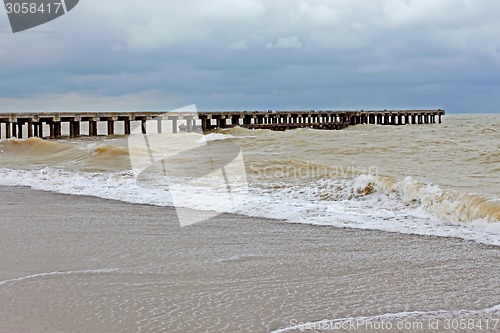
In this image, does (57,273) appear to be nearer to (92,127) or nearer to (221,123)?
(92,127)

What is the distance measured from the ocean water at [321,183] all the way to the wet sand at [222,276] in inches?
32.4

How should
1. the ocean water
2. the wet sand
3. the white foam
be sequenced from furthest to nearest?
the ocean water, the white foam, the wet sand

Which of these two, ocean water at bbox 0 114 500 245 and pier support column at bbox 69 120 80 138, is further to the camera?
pier support column at bbox 69 120 80 138

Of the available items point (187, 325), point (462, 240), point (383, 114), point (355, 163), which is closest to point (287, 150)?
point (355, 163)

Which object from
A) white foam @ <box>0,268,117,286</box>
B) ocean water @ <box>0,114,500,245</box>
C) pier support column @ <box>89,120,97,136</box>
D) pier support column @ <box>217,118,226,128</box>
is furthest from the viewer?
pier support column @ <box>217,118,226,128</box>

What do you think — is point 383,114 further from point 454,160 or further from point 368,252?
point 368,252

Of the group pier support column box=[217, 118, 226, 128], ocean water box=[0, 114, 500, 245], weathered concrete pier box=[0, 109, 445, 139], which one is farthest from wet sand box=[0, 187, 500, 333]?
pier support column box=[217, 118, 226, 128]

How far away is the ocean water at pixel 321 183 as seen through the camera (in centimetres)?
647

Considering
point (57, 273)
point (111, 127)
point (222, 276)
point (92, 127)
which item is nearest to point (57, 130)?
point (92, 127)

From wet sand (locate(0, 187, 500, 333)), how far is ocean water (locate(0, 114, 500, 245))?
82 centimetres

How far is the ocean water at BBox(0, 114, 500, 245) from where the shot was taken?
647 centimetres

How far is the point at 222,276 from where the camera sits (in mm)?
4152

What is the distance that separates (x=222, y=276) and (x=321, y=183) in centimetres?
505

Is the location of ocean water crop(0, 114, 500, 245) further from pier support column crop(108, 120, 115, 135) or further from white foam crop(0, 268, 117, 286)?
pier support column crop(108, 120, 115, 135)
